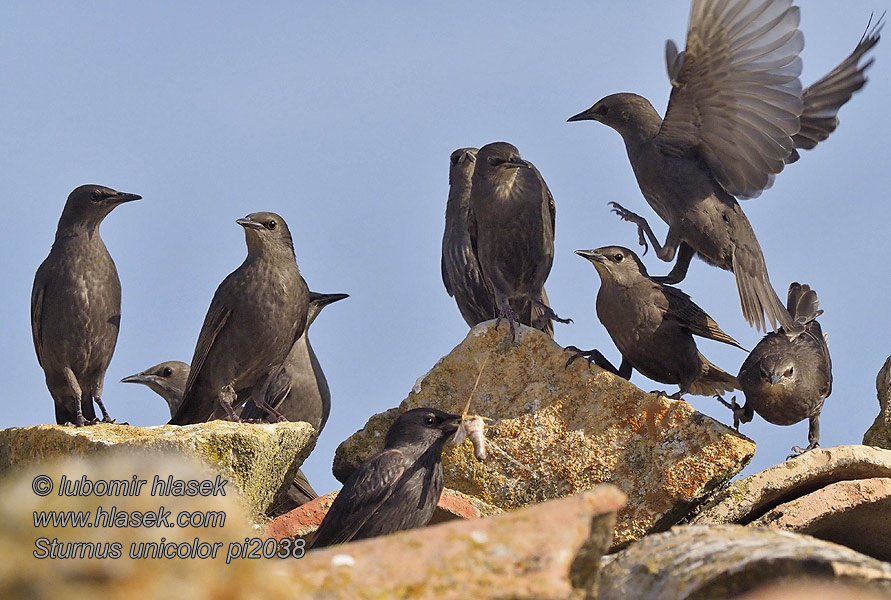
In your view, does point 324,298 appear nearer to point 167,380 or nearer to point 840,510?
point 167,380

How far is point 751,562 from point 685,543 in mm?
421

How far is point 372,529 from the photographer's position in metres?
5.83

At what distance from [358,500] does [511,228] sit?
329 cm

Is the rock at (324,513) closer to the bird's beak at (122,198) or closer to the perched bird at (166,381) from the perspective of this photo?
the bird's beak at (122,198)

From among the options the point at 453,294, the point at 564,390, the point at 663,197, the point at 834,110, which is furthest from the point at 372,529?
the point at 834,110

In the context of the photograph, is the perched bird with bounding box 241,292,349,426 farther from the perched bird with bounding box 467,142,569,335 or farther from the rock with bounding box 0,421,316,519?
the rock with bounding box 0,421,316,519

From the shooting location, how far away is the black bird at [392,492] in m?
5.76

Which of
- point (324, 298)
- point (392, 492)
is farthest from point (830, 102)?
point (392, 492)

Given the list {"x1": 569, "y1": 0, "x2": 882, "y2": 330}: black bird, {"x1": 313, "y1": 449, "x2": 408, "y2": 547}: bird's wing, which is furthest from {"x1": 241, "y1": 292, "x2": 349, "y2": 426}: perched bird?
{"x1": 313, "y1": 449, "x2": 408, "y2": 547}: bird's wing

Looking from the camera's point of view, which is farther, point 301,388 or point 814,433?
point 301,388

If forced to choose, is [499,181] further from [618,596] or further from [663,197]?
[618,596]

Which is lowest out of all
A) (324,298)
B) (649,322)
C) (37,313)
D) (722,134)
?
(37,313)

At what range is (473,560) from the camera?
9.20 ft

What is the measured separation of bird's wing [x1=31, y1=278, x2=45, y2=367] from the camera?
8.60 m
